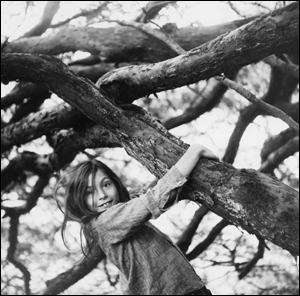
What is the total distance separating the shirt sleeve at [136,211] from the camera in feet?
3.01

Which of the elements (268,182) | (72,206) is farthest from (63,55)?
(268,182)

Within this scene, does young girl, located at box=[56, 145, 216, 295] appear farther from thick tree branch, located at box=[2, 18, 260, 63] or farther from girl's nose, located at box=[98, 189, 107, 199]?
thick tree branch, located at box=[2, 18, 260, 63]

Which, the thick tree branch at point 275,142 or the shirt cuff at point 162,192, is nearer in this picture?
the shirt cuff at point 162,192

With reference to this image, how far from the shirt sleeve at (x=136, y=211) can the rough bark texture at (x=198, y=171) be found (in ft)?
0.18

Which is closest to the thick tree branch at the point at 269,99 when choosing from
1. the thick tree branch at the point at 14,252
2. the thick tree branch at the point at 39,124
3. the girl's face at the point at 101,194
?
the thick tree branch at the point at 39,124

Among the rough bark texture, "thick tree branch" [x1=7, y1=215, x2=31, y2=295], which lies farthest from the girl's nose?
"thick tree branch" [x1=7, y1=215, x2=31, y2=295]

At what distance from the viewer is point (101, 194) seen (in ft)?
3.60

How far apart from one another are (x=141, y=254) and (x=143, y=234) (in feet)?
0.15

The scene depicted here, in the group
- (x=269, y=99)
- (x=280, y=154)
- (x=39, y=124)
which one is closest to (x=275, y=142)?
(x=280, y=154)

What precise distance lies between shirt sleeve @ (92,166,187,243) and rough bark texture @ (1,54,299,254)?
2.1 inches

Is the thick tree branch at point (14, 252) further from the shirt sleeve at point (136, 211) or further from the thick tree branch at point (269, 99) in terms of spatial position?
the shirt sleeve at point (136, 211)

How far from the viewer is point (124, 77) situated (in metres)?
1.30

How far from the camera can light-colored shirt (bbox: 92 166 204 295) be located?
968 mm

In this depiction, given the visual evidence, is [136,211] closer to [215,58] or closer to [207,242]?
[215,58]
